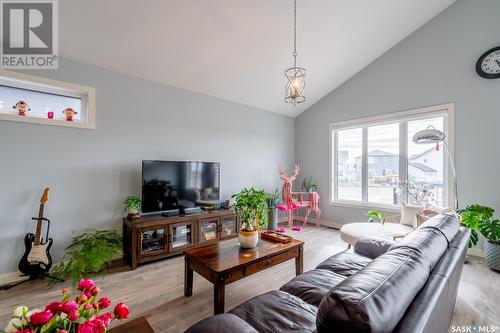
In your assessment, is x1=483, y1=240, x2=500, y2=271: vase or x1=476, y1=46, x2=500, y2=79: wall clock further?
x1=476, y1=46, x2=500, y2=79: wall clock

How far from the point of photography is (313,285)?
64.4 inches

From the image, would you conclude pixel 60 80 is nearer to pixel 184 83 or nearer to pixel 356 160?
pixel 184 83

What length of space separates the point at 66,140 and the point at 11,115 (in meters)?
0.52

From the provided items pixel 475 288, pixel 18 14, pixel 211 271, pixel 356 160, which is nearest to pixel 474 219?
pixel 475 288

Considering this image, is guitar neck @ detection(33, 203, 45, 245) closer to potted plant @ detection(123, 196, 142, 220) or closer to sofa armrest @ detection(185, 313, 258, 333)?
potted plant @ detection(123, 196, 142, 220)

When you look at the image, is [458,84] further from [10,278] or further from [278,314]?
[10,278]

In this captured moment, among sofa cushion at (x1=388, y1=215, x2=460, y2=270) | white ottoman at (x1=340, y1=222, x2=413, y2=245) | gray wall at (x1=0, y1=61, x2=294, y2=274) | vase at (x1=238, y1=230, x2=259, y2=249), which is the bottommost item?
white ottoman at (x1=340, y1=222, x2=413, y2=245)

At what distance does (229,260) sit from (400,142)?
3820 millimetres

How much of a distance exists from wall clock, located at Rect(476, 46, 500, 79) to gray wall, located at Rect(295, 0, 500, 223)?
72 millimetres

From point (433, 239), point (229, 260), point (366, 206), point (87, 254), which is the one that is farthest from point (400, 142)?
point (87, 254)

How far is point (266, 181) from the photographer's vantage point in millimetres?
4996

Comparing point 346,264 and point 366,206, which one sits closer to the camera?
point 346,264

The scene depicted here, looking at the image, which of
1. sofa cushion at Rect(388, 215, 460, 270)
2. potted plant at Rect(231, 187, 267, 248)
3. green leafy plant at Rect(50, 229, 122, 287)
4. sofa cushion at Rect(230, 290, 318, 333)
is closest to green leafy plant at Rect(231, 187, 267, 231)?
potted plant at Rect(231, 187, 267, 248)

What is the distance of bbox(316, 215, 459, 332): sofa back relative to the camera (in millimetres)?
730
